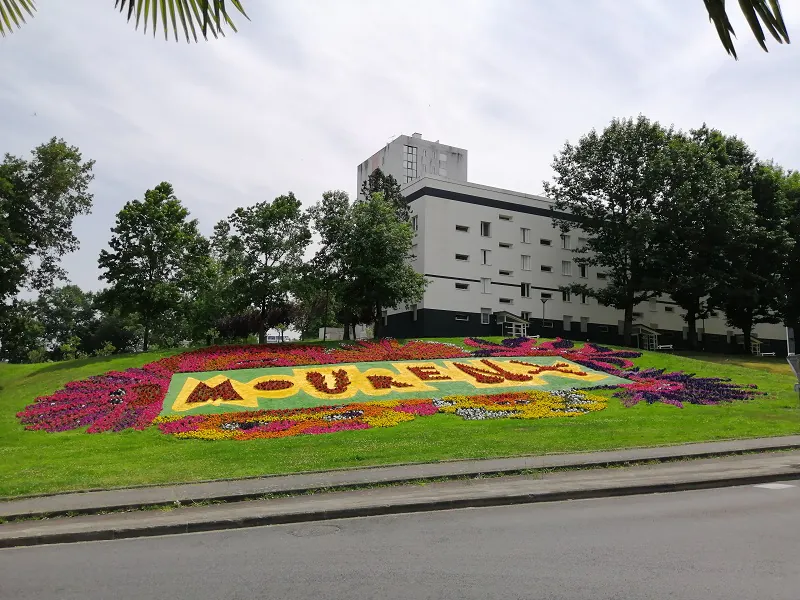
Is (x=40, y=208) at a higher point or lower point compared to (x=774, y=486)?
higher

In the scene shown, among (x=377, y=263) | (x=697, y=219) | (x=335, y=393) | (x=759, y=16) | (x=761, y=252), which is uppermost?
(x=697, y=219)

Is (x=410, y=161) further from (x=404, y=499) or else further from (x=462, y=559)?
(x=462, y=559)

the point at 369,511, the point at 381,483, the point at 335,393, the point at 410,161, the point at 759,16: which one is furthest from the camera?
the point at 410,161

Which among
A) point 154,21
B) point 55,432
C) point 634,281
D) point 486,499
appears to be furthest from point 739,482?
point 634,281

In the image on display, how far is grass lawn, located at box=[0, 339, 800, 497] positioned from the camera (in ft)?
50.1

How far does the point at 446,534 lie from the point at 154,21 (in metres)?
8.44

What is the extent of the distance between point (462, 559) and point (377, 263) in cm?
4124

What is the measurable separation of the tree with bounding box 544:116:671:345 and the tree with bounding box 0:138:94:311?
137 ft

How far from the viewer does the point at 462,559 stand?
304 inches

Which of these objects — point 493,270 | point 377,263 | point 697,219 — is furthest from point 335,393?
point 697,219

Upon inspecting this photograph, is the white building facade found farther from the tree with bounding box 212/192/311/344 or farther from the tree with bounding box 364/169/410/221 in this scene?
the tree with bounding box 212/192/311/344

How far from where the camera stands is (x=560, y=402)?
86.2 ft

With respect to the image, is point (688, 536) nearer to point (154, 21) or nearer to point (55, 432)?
point (154, 21)

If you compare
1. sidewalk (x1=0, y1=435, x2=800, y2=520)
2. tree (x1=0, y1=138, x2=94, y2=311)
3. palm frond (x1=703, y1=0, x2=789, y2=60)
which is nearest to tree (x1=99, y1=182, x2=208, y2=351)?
tree (x1=0, y1=138, x2=94, y2=311)
